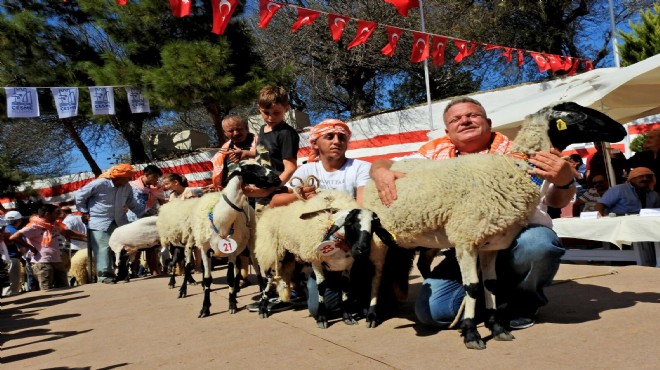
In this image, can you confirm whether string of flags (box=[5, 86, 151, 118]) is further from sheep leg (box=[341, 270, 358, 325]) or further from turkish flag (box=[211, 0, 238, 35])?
sheep leg (box=[341, 270, 358, 325])

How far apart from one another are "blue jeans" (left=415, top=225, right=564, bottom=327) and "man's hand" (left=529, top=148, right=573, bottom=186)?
37 cm

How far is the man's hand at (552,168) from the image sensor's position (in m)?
3.07

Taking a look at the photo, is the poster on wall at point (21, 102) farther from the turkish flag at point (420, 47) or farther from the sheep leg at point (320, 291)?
the sheep leg at point (320, 291)

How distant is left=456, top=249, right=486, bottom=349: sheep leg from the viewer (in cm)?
305

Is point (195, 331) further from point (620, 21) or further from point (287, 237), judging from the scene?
point (620, 21)

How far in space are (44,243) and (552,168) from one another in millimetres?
8961

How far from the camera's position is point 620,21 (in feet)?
71.4

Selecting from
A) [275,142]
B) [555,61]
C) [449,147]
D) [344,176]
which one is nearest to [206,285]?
[275,142]

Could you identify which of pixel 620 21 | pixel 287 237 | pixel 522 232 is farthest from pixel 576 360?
pixel 620 21

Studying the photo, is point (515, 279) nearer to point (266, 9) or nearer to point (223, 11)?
point (223, 11)

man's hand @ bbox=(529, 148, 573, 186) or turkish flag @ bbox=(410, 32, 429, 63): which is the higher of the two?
turkish flag @ bbox=(410, 32, 429, 63)

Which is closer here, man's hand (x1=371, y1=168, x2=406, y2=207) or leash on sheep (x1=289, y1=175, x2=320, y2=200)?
man's hand (x1=371, y1=168, x2=406, y2=207)

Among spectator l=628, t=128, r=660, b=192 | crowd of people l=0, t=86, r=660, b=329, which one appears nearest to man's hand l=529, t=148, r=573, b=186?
crowd of people l=0, t=86, r=660, b=329

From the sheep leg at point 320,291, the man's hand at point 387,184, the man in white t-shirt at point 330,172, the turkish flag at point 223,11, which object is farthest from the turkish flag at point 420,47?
the man's hand at point 387,184
